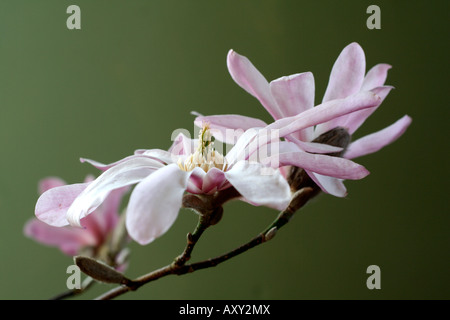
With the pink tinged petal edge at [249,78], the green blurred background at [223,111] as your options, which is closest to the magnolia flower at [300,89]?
the pink tinged petal edge at [249,78]

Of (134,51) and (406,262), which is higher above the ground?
(134,51)

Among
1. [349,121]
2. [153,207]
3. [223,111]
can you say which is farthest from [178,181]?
[223,111]

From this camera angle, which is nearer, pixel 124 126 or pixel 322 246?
pixel 124 126

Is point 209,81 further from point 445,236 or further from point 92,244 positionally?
point 445,236

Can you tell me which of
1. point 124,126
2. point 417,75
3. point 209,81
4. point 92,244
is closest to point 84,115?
point 124,126

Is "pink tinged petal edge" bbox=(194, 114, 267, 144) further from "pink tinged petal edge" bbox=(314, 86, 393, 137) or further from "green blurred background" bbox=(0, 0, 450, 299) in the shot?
"green blurred background" bbox=(0, 0, 450, 299)

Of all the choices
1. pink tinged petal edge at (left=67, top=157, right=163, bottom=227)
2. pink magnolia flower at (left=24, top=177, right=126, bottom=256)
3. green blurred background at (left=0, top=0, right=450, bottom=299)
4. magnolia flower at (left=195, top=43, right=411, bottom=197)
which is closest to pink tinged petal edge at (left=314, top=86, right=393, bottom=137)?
magnolia flower at (left=195, top=43, right=411, bottom=197)

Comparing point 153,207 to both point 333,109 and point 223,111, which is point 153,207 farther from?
point 223,111
